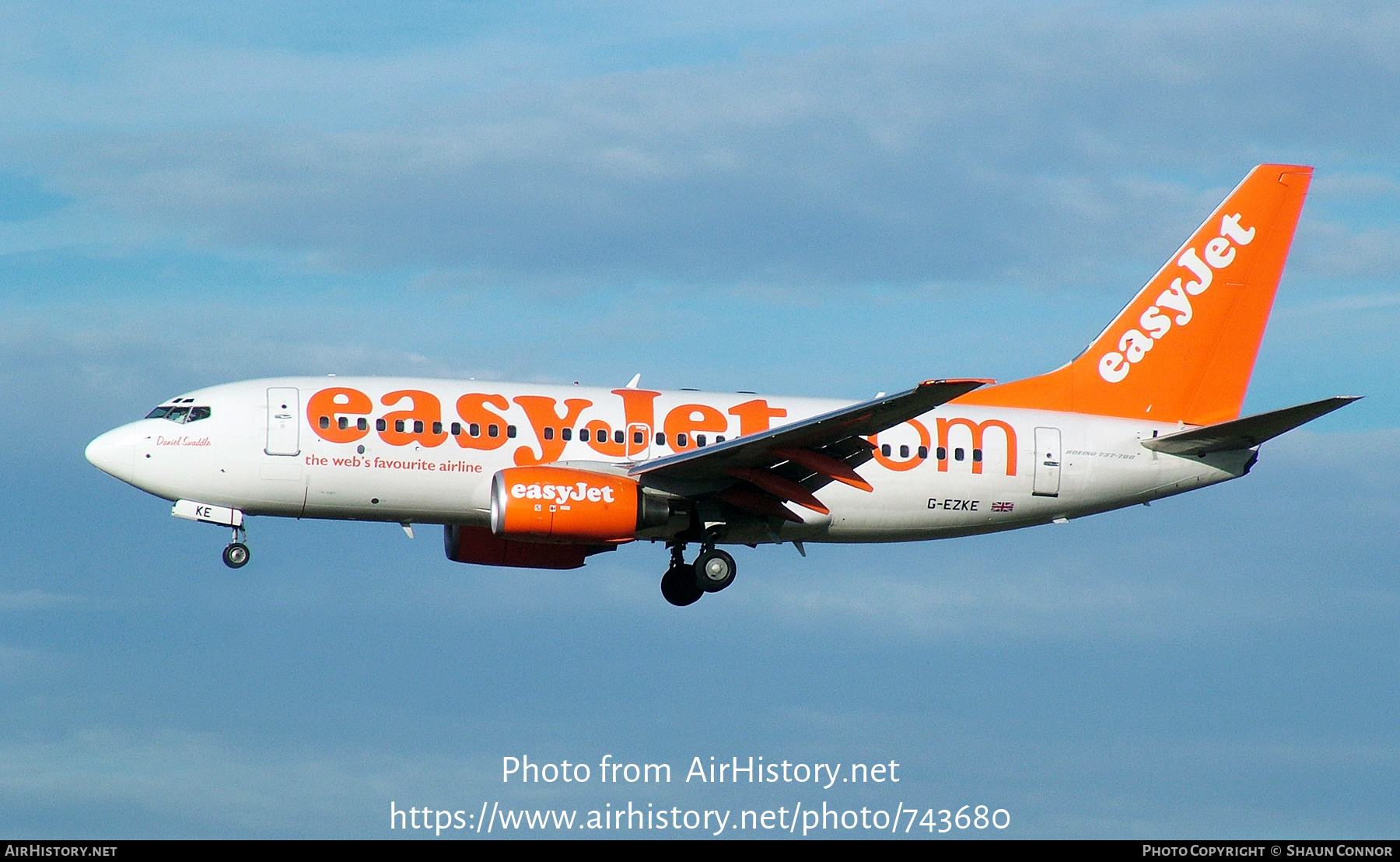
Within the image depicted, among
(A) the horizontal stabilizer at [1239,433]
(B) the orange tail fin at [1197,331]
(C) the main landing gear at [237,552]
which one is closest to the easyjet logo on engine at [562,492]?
(C) the main landing gear at [237,552]

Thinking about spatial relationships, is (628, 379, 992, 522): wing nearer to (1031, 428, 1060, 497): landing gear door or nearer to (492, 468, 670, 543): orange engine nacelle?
(492, 468, 670, 543): orange engine nacelle

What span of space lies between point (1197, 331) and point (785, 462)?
13.0 meters

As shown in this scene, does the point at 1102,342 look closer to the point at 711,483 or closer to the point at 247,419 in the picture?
the point at 711,483

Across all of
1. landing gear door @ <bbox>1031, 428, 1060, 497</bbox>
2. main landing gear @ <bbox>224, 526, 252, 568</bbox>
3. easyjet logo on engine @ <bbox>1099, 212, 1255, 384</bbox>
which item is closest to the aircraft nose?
main landing gear @ <bbox>224, 526, 252, 568</bbox>

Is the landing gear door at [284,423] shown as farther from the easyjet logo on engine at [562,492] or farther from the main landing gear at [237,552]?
the easyjet logo on engine at [562,492]

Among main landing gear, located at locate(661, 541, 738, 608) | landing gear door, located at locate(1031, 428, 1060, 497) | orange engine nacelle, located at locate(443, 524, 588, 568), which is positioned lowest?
main landing gear, located at locate(661, 541, 738, 608)

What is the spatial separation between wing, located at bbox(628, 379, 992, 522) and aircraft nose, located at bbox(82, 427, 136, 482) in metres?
10.8

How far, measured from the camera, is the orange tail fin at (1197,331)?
42125 mm

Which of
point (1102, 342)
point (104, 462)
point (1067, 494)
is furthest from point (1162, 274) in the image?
point (104, 462)

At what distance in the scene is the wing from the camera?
112ft

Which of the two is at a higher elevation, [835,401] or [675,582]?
[835,401]

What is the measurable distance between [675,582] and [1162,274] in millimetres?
15047

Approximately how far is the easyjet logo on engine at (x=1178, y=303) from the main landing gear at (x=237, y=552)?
20890 mm

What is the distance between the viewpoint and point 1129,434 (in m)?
40.9
